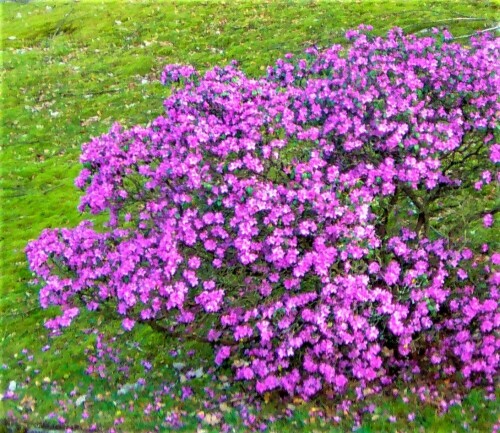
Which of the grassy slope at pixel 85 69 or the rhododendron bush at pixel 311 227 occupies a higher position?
the rhododendron bush at pixel 311 227

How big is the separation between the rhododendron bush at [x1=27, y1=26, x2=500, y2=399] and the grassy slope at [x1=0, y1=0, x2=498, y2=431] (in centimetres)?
453

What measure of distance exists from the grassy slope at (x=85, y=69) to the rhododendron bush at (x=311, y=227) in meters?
4.53

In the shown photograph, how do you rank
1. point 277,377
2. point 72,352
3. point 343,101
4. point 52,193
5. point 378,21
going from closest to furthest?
point 343,101 → point 277,377 → point 72,352 → point 52,193 → point 378,21

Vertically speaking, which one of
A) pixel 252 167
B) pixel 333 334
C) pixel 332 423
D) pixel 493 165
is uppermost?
pixel 252 167

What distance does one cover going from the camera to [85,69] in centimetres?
3903

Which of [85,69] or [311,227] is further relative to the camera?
[85,69]

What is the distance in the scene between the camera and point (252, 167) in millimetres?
9180

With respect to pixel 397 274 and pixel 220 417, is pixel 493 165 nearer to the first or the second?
pixel 397 274

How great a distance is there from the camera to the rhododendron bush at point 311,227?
9031mm

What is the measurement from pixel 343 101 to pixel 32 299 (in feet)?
37.7

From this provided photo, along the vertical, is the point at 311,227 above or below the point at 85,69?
above

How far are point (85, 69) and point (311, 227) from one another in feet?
111

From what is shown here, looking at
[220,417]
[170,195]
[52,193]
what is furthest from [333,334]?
[52,193]

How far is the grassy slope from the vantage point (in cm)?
1761
